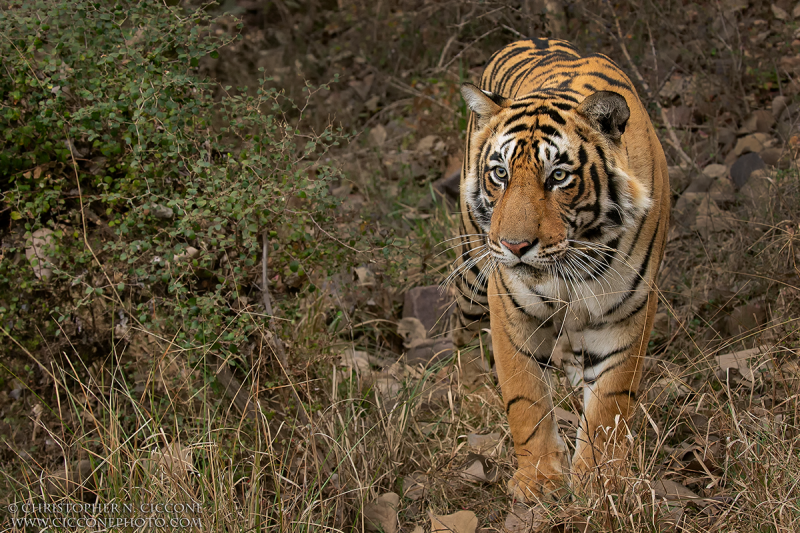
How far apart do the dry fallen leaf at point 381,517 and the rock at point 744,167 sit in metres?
3.54

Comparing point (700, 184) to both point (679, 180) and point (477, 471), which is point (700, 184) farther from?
point (477, 471)

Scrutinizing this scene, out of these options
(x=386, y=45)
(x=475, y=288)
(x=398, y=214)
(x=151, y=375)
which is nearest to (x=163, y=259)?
(x=151, y=375)

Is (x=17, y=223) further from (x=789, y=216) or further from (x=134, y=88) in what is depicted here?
(x=789, y=216)

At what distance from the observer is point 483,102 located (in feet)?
9.46

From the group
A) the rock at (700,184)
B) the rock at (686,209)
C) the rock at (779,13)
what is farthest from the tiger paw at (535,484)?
the rock at (779,13)

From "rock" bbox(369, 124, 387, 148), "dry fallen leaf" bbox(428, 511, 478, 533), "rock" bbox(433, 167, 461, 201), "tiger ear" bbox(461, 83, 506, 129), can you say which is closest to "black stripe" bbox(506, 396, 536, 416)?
"dry fallen leaf" bbox(428, 511, 478, 533)

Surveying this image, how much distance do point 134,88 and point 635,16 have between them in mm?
5236

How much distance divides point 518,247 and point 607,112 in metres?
0.57

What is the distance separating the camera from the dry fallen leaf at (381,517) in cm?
268

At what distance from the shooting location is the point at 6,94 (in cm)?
315

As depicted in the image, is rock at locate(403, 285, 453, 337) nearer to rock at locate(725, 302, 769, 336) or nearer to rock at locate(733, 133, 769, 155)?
rock at locate(725, 302, 769, 336)

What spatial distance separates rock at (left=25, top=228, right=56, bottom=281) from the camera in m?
3.04

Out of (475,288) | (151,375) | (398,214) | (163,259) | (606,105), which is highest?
(606,105)

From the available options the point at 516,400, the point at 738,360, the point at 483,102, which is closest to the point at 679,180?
the point at 738,360
